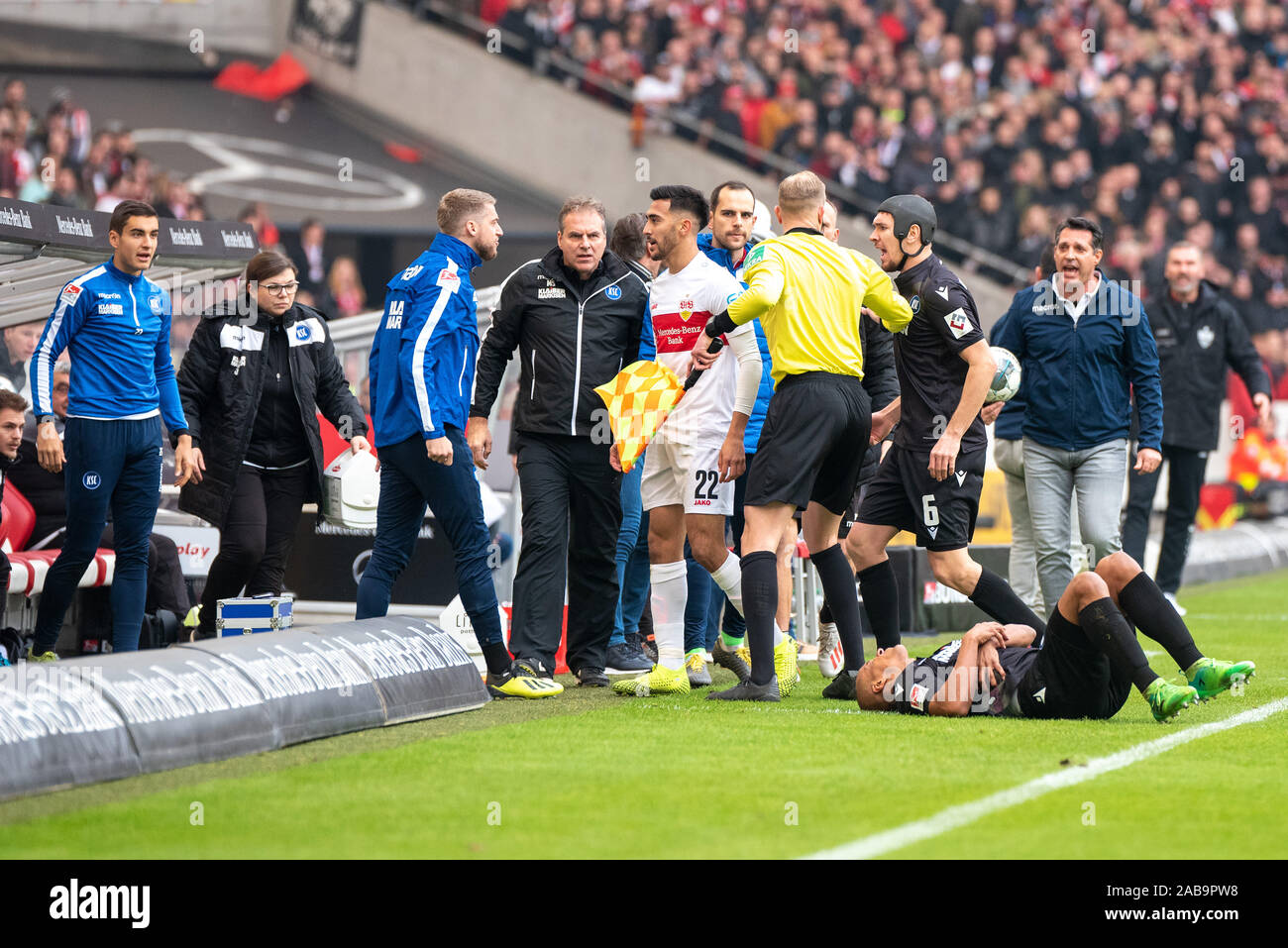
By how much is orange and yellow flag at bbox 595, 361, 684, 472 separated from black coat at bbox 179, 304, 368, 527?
1.86 m

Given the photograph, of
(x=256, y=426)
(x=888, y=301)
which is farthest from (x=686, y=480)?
(x=256, y=426)

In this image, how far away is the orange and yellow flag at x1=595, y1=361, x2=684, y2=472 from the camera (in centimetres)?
775

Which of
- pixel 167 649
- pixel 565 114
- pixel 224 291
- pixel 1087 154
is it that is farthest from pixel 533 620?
pixel 565 114

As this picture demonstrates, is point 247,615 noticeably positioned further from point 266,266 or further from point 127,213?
point 127,213

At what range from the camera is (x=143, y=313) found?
8.45 m

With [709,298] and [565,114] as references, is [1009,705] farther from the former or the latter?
[565,114]

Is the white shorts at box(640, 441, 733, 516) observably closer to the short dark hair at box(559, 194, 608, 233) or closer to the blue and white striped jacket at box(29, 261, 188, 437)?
the short dark hair at box(559, 194, 608, 233)

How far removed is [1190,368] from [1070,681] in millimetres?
6093

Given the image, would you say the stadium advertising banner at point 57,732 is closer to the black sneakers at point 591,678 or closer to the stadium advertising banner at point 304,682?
the stadium advertising banner at point 304,682

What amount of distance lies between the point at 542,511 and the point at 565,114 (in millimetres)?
18393

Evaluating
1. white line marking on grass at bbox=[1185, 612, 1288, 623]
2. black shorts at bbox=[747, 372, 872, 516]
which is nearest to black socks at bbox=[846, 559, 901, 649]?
black shorts at bbox=[747, 372, 872, 516]

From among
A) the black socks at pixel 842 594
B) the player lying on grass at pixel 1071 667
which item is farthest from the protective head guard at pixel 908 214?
the player lying on grass at pixel 1071 667

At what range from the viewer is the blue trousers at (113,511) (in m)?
8.21
